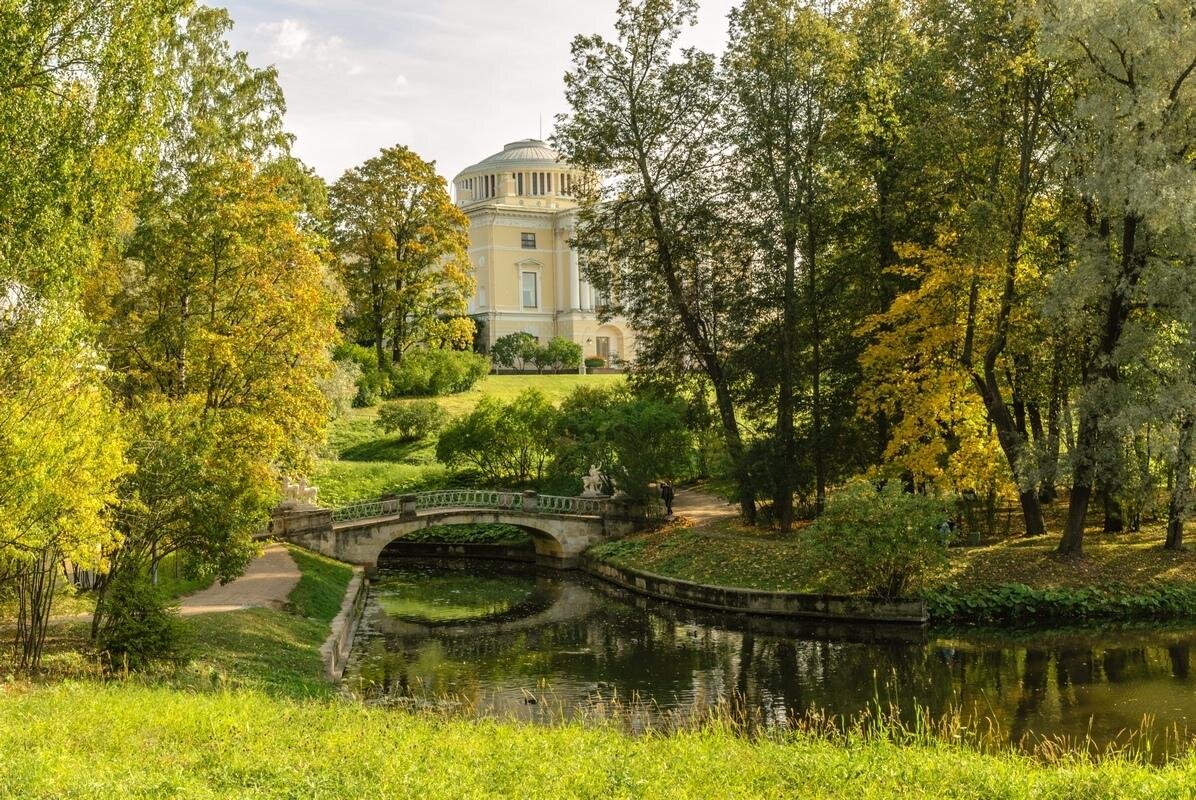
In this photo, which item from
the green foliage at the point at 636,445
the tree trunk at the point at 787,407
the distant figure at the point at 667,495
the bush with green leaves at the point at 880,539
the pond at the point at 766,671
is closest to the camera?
the pond at the point at 766,671

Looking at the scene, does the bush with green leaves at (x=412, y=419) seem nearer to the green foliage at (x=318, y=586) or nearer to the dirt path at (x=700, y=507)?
the dirt path at (x=700, y=507)

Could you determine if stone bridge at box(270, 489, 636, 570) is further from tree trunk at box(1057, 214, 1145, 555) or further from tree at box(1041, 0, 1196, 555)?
tree at box(1041, 0, 1196, 555)

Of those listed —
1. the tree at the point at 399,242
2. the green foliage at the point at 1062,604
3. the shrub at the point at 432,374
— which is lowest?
the green foliage at the point at 1062,604

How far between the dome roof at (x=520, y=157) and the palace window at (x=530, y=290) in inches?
354

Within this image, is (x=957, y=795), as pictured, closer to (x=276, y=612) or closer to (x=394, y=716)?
(x=394, y=716)

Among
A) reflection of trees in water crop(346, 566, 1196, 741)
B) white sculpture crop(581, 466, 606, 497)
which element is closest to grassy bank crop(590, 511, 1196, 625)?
reflection of trees in water crop(346, 566, 1196, 741)

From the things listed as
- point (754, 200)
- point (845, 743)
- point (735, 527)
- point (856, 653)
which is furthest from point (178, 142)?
point (845, 743)

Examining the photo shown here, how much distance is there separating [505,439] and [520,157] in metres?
43.0

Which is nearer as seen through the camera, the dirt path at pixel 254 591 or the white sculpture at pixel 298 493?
the dirt path at pixel 254 591

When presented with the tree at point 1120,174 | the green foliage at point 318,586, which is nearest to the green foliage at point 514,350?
the green foliage at point 318,586

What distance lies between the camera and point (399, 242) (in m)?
46.3

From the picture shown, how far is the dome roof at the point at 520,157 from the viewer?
76.4 m

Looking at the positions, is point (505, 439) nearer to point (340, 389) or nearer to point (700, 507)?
point (340, 389)

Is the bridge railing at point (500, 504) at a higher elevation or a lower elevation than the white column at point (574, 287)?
lower
